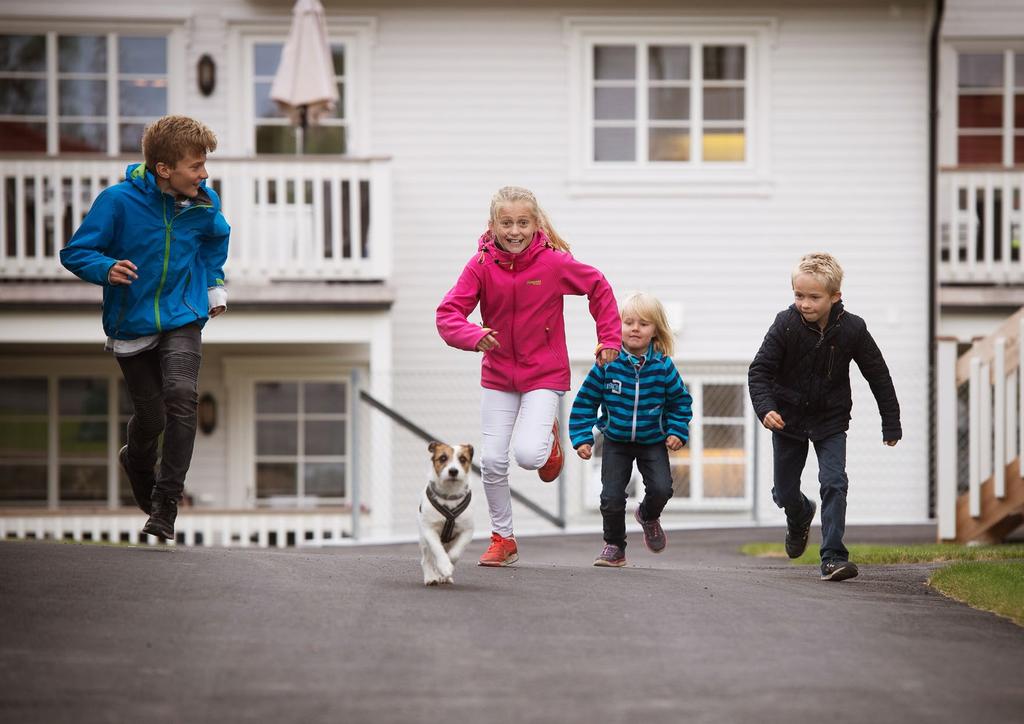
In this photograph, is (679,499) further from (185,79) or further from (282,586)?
(282,586)

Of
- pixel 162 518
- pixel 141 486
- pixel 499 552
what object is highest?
pixel 141 486

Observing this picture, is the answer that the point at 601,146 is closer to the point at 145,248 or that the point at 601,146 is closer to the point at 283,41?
the point at 283,41

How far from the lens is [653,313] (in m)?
7.82

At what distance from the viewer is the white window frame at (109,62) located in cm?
1689

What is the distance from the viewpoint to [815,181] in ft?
55.7

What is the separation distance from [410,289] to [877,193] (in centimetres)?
550

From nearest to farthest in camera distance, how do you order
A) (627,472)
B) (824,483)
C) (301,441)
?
(824,483)
(627,472)
(301,441)

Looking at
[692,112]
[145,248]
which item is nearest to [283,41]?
[692,112]

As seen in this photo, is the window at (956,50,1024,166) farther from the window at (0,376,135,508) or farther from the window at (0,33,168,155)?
the window at (0,376,135,508)

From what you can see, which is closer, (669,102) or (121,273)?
(121,273)

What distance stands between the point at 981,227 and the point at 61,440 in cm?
1098

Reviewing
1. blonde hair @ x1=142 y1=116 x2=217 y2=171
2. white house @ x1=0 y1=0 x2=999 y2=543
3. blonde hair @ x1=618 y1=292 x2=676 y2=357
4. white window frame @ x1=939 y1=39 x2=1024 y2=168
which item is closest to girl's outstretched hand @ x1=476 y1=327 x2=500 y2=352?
blonde hair @ x1=618 y1=292 x2=676 y2=357

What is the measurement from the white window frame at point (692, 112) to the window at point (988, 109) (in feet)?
7.85

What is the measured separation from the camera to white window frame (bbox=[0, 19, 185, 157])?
55.4ft
